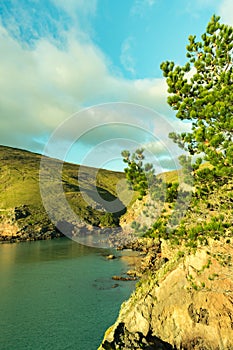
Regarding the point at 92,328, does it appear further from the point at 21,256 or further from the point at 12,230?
the point at 12,230

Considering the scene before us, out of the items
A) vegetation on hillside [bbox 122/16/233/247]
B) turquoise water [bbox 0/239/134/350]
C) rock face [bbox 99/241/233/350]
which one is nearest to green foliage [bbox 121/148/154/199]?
vegetation on hillside [bbox 122/16/233/247]

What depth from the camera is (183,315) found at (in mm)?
24984

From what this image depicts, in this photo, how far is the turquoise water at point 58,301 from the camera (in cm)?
3494

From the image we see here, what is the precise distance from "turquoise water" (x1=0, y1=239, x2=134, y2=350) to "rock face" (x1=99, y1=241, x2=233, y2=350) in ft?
33.3

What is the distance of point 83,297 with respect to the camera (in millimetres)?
48844

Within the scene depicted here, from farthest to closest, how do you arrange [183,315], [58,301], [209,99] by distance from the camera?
[58,301]
[183,315]
[209,99]

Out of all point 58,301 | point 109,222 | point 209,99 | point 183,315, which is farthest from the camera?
point 109,222

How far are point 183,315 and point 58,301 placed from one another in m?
28.3

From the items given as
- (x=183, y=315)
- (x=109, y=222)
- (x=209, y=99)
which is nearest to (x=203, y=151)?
(x=209, y=99)

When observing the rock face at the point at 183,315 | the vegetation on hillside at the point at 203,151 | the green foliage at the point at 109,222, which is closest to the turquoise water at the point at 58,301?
the rock face at the point at 183,315

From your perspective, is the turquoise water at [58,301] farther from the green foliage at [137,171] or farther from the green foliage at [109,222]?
the green foliage at [109,222]

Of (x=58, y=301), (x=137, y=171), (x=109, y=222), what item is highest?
(x=137, y=171)

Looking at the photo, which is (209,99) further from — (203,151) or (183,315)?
(183,315)

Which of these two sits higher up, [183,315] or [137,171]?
[137,171]
